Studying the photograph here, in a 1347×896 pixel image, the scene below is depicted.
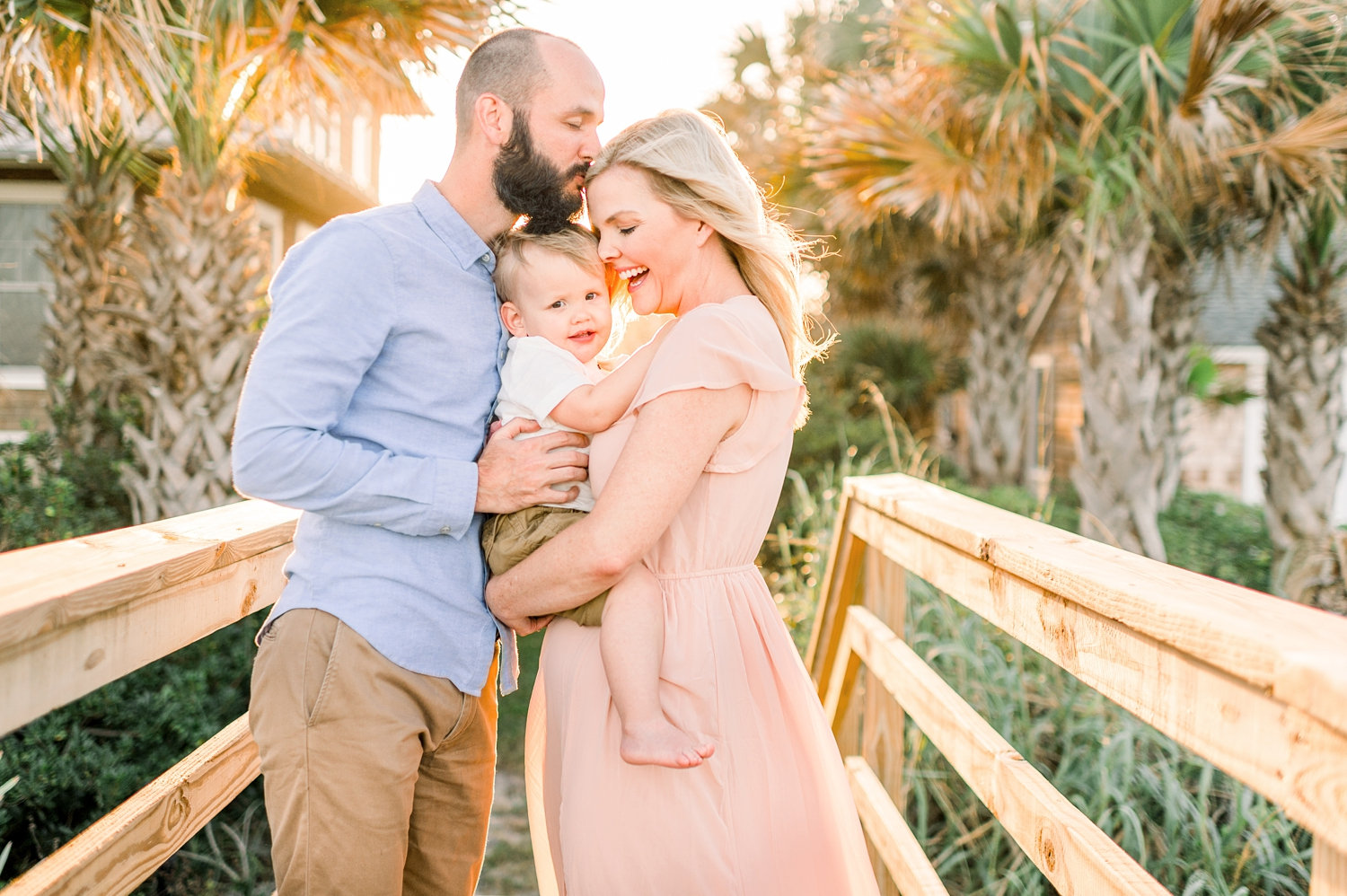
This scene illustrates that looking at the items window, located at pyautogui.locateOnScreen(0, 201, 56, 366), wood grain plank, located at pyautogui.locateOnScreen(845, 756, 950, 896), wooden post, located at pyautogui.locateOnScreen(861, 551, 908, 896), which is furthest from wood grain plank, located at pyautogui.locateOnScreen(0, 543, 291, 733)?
window, located at pyautogui.locateOnScreen(0, 201, 56, 366)

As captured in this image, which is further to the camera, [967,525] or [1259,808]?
[1259,808]

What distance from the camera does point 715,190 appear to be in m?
1.89

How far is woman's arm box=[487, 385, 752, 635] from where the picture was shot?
1686mm

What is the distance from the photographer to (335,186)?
11.4 m

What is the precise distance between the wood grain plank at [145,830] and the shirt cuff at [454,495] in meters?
0.69

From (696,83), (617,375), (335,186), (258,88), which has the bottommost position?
(617,375)

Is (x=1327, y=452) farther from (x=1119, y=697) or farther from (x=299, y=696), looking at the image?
(x=299, y=696)

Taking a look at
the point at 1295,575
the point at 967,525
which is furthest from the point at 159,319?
the point at 1295,575

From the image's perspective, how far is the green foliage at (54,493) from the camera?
17.5 ft

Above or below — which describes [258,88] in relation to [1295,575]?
above

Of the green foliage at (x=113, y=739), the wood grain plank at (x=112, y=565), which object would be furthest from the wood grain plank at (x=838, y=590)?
the green foliage at (x=113, y=739)

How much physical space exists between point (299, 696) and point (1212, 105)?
6.69m

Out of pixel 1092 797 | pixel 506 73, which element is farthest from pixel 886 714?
pixel 506 73

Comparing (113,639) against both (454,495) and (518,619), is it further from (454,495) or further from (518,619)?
(518,619)
